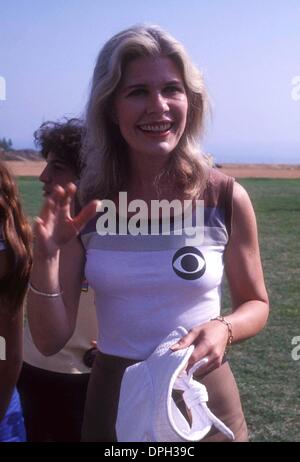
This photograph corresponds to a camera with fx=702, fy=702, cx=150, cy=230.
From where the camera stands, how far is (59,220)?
1.85 meters

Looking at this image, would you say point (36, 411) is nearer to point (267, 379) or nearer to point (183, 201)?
point (183, 201)

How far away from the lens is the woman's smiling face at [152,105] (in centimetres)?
195

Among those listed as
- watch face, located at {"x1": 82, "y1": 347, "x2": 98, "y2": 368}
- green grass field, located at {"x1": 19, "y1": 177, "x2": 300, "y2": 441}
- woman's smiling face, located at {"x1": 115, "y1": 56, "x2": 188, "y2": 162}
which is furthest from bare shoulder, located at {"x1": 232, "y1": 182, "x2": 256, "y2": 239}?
green grass field, located at {"x1": 19, "y1": 177, "x2": 300, "y2": 441}

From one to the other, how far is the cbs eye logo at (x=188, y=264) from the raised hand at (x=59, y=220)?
26 centimetres

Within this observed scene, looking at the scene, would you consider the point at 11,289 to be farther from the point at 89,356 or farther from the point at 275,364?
the point at 275,364

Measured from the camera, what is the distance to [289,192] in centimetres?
2402

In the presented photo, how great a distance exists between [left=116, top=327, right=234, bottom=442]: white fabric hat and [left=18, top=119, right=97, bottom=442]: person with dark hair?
2.33ft

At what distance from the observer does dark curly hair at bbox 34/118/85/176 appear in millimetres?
2502

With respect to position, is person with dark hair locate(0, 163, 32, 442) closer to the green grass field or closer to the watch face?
the watch face

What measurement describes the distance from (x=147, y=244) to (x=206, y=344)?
33 cm

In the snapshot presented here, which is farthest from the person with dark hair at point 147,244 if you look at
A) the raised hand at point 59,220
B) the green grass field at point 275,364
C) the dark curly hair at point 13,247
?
the green grass field at point 275,364

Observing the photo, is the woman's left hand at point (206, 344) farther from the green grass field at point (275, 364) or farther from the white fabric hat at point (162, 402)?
the green grass field at point (275, 364)

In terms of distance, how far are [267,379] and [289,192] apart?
1967 centimetres

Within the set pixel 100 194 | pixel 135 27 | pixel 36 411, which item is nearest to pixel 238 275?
pixel 100 194
